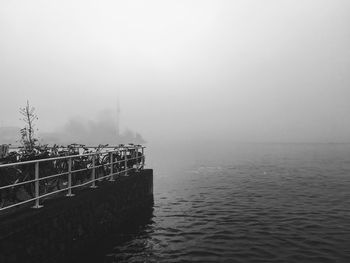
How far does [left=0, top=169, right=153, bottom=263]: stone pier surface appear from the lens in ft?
22.1

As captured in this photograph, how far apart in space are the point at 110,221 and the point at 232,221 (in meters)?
6.04

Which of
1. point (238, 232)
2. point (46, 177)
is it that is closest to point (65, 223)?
point (46, 177)

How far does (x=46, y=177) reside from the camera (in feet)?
25.8

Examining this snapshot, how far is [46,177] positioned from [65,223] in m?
1.81

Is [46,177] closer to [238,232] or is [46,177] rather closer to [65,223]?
[65,223]

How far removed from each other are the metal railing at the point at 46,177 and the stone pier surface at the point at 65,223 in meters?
0.37

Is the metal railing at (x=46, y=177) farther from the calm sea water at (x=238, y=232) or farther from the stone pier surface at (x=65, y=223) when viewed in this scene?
the calm sea water at (x=238, y=232)

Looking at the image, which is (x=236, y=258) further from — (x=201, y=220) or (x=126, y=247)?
(x=201, y=220)

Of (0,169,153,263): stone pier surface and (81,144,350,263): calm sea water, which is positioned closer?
(0,169,153,263): stone pier surface

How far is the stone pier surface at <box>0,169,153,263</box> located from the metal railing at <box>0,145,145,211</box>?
37 centimetres

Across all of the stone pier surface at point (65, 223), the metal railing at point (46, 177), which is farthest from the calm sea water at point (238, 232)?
the metal railing at point (46, 177)

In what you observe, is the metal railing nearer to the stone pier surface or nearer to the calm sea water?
the stone pier surface

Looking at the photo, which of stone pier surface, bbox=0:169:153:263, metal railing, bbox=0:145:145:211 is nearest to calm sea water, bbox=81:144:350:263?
stone pier surface, bbox=0:169:153:263

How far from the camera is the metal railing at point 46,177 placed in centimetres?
797
